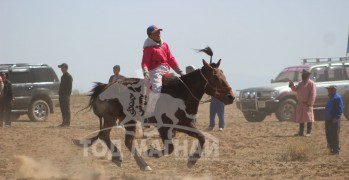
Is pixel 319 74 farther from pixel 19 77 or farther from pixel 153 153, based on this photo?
pixel 153 153

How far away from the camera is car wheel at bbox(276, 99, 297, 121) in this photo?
2255cm

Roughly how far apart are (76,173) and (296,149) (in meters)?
4.43

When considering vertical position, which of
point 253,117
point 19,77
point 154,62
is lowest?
point 253,117

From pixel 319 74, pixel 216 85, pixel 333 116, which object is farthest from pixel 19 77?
pixel 216 85

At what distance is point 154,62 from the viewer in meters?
11.2

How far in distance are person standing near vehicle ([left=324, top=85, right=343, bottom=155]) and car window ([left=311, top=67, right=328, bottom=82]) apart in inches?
346

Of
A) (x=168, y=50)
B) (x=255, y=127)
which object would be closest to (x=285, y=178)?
(x=168, y=50)

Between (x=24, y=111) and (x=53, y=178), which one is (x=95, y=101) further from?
(x=24, y=111)

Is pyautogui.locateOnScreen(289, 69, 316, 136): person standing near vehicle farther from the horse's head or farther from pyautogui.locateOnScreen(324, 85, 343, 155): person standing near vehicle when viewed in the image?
the horse's head

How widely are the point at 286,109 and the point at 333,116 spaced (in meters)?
8.17

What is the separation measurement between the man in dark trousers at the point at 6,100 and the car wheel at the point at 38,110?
6.70ft

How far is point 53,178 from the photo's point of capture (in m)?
10.6

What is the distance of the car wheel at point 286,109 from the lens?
2255 cm

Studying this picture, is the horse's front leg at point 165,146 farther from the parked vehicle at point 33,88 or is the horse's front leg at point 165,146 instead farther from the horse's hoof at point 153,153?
the parked vehicle at point 33,88
